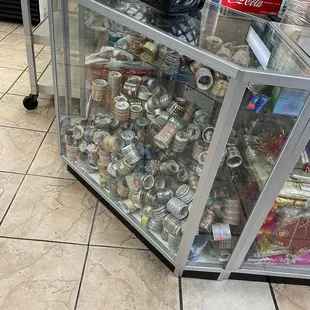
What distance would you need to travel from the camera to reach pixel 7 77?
2.35 metres

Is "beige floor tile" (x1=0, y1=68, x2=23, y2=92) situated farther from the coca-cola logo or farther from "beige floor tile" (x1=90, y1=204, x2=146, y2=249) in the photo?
the coca-cola logo

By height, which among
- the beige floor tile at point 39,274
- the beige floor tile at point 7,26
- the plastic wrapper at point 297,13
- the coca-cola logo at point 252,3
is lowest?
the beige floor tile at point 7,26

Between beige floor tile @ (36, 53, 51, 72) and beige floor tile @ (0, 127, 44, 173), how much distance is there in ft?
2.68

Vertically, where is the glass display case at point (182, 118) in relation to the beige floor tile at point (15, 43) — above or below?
above

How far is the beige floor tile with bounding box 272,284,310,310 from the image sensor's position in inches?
48.1

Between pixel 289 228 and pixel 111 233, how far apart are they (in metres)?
0.72

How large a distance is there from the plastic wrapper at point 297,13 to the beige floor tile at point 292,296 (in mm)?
1012

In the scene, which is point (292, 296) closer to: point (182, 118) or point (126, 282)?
point (126, 282)

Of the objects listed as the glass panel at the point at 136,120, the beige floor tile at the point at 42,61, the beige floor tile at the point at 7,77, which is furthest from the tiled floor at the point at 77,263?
the beige floor tile at the point at 42,61

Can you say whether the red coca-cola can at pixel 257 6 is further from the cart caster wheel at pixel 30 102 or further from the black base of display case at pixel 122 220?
the cart caster wheel at pixel 30 102

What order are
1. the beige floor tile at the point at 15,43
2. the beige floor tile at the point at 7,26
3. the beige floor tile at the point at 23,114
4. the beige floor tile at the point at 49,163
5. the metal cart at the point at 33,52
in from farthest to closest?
1. the beige floor tile at the point at 7,26
2. the beige floor tile at the point at 15,43
3. the beige floor tile at the point at 23,114
4. the metal cart at the point at 33,52
5. the beige floor tile at the point at 49,163

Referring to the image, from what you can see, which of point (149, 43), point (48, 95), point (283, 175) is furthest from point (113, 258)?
point (48, 95)

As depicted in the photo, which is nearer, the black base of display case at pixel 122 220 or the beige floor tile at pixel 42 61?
the black base of display case at pixel 122 220

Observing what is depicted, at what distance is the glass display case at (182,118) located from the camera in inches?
34.3
